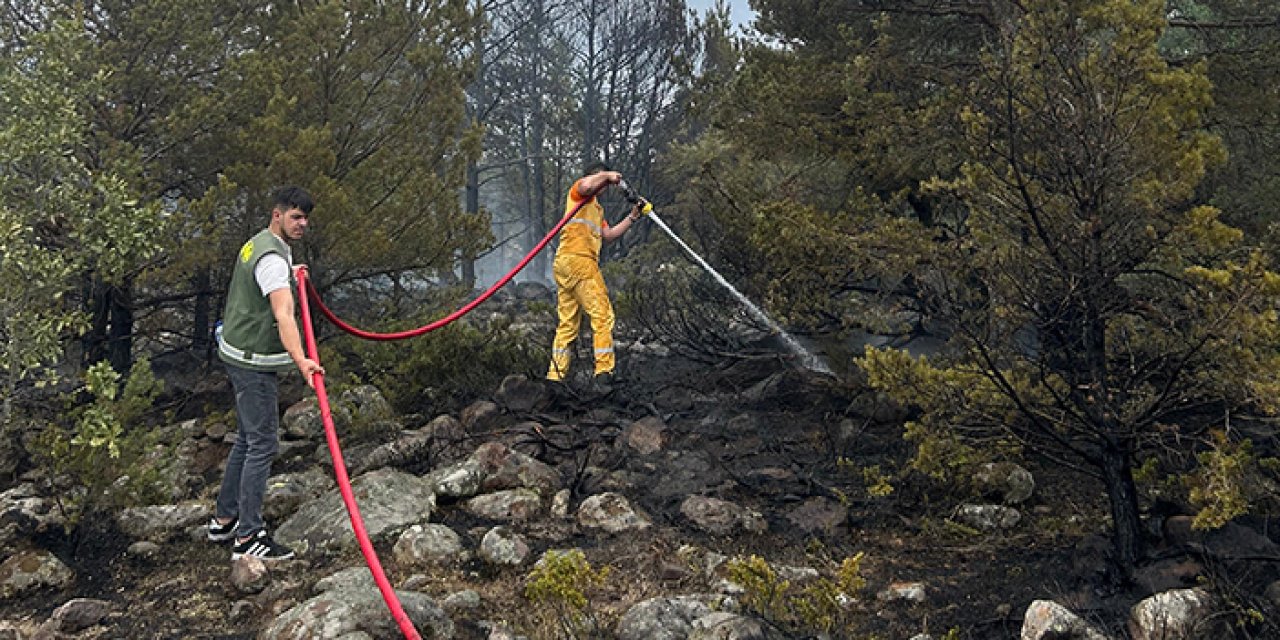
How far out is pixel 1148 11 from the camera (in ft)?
11.7

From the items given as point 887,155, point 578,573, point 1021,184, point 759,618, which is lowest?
point 759,618

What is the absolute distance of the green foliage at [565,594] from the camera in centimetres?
291

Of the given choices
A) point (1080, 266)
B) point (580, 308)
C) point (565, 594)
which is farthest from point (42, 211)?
point (1080, 266)

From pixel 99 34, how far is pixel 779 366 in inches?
266

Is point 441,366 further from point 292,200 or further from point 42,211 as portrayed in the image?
point 292,200

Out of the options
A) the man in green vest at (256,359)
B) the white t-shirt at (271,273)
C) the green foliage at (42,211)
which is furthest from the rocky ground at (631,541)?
the white t-shirt at (271,273)

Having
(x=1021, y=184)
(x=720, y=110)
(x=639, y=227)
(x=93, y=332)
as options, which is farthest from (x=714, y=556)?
(x=639, y=227)

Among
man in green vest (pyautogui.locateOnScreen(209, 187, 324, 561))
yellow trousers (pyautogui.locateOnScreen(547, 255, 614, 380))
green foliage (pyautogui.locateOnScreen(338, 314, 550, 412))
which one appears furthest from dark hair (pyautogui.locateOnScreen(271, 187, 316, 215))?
green foliage (pyautogui.locateOnScreen(338, 314, 550, 412))

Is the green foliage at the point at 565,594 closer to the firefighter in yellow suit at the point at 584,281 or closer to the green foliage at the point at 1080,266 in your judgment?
the green foliage at the point at 1080,266

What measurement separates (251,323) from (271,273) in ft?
0.97

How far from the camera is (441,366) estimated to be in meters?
7.10

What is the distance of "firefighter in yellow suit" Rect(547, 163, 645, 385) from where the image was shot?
6453mm

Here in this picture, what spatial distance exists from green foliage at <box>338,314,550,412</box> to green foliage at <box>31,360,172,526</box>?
255 centimetres

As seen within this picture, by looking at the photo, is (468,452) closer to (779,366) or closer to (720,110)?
(779,366)
